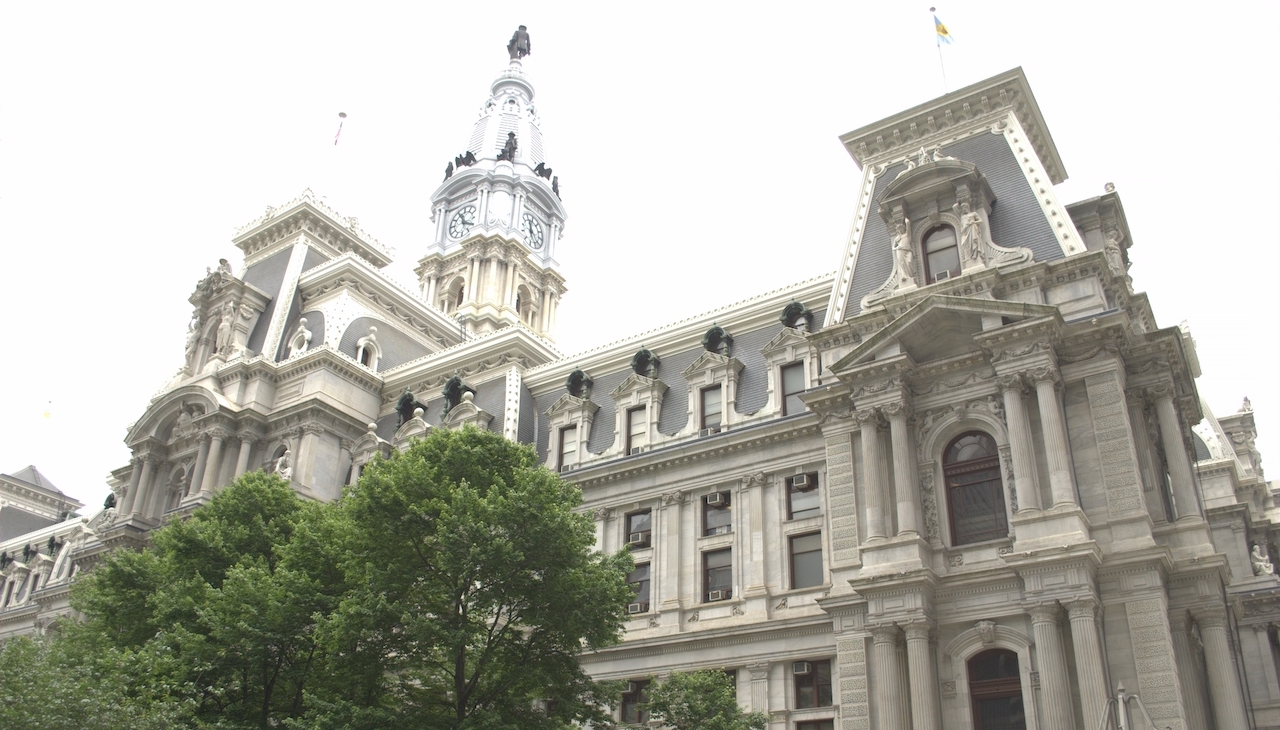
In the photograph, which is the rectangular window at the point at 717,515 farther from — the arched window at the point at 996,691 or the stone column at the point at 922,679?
the arched window at the point at 996,691

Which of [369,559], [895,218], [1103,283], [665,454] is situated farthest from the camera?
[665,454]

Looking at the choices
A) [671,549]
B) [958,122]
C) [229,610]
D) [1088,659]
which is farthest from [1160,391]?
[229,610]

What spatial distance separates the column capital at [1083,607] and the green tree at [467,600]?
37.6ft

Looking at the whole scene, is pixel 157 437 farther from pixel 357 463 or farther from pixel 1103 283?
pixel 1103 283

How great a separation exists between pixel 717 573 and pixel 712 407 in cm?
685

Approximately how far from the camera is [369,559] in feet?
94.4

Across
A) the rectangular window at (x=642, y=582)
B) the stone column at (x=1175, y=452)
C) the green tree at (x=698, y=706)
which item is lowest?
the green tree at (x=698, y=706)

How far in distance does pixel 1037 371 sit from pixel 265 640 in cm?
2279

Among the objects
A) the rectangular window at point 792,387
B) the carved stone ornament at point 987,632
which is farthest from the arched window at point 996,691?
the rectangular window at point 792,387

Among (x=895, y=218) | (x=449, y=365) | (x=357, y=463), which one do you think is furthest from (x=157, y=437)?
(x=895, y=218)

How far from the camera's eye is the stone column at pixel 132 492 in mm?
53562

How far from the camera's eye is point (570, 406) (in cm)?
4584

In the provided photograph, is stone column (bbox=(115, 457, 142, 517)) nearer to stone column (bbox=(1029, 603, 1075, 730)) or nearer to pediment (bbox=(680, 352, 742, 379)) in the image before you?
pediment (bbox=(680, 352, 742, 379))

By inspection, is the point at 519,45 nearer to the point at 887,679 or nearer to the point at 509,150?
the point at 509,150
